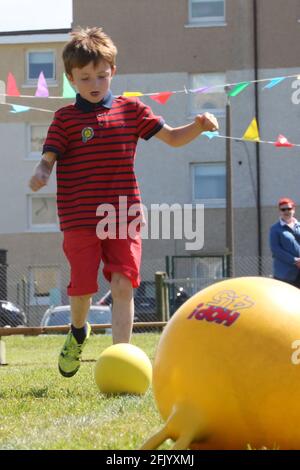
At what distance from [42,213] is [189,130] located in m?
30.1

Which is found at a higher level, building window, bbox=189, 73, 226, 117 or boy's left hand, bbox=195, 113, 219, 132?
building window, bbox=189, 73, 226, 117

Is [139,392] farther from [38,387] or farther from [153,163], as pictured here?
[153,163]

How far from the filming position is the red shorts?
5.64 m

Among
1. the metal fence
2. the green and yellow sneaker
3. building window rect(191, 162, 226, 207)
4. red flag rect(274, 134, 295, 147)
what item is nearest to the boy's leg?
the green and yellow sneaker

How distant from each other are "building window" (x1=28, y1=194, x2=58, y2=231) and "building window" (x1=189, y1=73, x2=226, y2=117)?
624cm

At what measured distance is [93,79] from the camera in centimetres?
560

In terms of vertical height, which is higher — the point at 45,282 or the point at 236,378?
the point at 236,378

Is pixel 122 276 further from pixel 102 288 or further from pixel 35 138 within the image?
pixel 35 138

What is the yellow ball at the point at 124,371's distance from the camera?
17.0 feet

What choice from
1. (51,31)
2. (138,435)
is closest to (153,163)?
(51,31)

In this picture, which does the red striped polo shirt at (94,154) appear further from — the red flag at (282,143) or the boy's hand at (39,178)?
the red flag at (282,143)

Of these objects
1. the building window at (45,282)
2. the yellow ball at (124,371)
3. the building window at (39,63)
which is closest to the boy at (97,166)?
the yellow ball at (124,371)

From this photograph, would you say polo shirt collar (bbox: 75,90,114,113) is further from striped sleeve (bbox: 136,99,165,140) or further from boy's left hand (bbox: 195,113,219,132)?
boy's left hand (bbox: 195,113,219,132)

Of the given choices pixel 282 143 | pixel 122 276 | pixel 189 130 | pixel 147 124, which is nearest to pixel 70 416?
pixel 122 276
